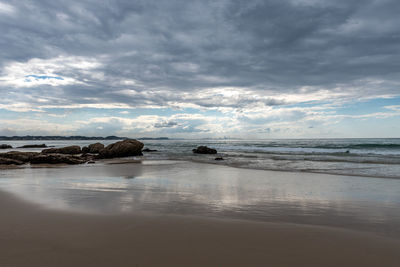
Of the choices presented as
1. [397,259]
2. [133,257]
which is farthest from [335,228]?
[133,257]

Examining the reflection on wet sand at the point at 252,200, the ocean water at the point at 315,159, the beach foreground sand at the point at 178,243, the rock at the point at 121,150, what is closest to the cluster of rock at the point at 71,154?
the rock at the point at 121,150

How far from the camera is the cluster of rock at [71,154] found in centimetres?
1658

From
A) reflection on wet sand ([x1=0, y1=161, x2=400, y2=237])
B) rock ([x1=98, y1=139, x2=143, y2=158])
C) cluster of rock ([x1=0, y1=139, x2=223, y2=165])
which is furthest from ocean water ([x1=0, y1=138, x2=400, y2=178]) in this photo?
reflection on wet sand ([x1=0, y1=161, x2=400, y2=237])

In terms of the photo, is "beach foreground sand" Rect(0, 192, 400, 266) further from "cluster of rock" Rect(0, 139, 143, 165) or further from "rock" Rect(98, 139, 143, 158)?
"rock" Rect(98, 139, 143, 158)

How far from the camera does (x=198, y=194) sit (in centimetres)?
691

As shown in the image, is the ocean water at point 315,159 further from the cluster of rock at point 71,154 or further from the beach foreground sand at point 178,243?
the beach foreground sand at point 178,243

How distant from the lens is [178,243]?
3.48 metres

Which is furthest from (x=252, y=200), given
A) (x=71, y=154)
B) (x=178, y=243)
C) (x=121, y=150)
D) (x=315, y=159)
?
(x=71, y=154)

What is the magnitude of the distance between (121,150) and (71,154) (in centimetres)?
826

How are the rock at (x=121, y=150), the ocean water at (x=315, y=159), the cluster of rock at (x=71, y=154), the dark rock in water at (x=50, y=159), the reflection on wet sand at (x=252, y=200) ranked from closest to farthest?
the reflection on wet sand at (x=252, y=200) < the ocean water at (x=315, y=159) < the dark rock in water at (x=50, y=159) < the cluster of rock at (x=71, y=154) < the rock at (x=121, y=150)

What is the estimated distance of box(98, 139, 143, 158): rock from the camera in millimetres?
25752

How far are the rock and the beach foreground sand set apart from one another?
22.1 metres

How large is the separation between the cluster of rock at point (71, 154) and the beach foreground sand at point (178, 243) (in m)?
14.0

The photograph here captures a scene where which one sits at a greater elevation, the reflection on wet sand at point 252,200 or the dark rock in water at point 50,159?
the dark rock in water at point 50,159
